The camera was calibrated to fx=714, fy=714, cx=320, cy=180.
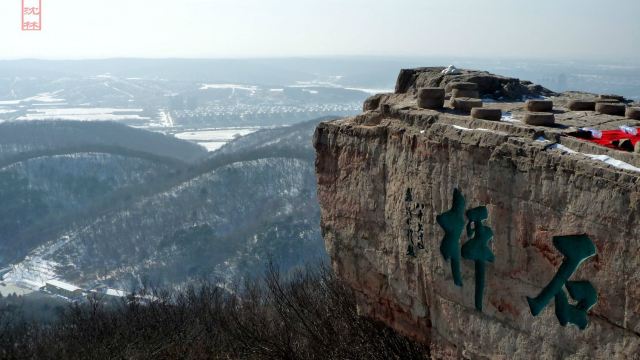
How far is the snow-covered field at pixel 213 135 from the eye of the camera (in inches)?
3349

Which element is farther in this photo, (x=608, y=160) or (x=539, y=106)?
(x=539, y=106)

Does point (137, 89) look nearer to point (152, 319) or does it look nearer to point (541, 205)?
point (152, 319)

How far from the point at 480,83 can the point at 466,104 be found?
4.03ft

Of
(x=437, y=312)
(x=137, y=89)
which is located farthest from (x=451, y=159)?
(x=137, y=89)

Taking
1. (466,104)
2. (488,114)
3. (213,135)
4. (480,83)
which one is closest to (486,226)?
(488,114)

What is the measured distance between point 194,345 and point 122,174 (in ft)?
147

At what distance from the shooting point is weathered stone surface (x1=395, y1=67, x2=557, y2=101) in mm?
8320

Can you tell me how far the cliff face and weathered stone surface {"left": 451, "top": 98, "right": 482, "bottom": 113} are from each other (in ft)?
0.37

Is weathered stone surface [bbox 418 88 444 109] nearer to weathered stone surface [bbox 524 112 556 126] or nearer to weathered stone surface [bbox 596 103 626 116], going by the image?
weathered stone surface [bbox 524 112 556 126]

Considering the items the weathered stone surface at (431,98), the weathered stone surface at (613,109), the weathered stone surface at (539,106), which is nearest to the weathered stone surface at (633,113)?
the weathered stone surface at (613,109)

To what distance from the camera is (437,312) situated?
7121 millimetres

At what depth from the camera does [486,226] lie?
6.34 metres

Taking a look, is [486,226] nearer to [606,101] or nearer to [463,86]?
[463,86]

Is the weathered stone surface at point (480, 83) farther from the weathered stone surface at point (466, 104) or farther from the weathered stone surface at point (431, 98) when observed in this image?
the weathered stone surface at point (466, 104)
